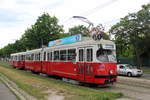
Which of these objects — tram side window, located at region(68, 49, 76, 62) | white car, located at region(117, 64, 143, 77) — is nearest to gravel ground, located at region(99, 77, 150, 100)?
tram side window, located at region(68, 49, 76, 62)

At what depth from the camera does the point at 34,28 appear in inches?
1524

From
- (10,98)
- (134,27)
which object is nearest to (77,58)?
(10,98)

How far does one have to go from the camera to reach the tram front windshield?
12.2 m

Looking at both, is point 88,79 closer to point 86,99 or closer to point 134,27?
point 86,99

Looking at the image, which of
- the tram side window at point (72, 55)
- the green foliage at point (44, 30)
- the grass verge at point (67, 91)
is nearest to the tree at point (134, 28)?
the green foliage at point (44, 30)

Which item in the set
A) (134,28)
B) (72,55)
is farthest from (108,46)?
(134,28)

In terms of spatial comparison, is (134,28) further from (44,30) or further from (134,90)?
(134,90)

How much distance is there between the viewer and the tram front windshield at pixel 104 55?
482 inches

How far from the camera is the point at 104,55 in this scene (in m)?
12.5

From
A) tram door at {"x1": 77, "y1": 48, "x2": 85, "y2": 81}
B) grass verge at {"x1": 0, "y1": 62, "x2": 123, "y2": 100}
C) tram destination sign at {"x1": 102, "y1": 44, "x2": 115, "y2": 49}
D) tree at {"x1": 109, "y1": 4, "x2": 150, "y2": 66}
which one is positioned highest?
tree at {"x1": 109, "y1": 4, "x2": 150, "y2": 66}

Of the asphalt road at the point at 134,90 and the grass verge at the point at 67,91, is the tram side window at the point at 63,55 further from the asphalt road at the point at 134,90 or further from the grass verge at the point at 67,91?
the asphalt road at the point at 134,90

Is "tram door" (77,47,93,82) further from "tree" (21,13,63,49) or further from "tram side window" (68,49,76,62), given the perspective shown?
"tree" (21,13,63,49)

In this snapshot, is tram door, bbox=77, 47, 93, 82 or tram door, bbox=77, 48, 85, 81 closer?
tram door, bbox=77, 47, 93, 82

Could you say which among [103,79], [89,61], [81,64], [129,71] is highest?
[89,61]
